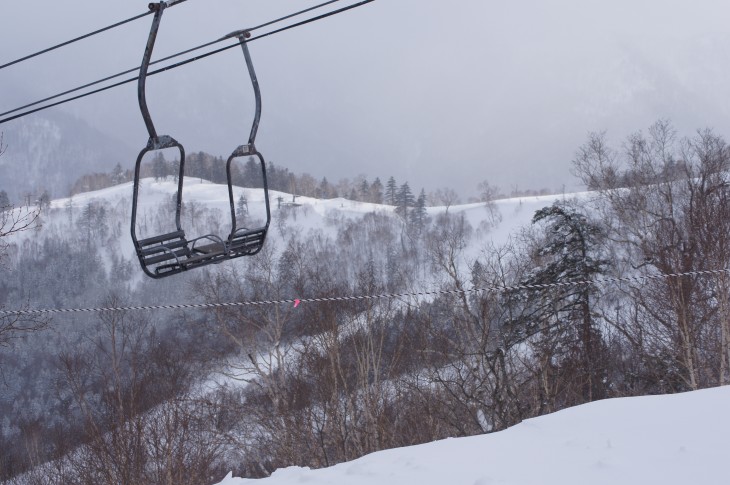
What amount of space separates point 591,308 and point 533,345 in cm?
505

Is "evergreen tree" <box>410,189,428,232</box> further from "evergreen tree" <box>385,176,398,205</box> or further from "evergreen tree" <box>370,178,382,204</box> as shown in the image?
"evergreen tree" <box>370,178,382,204</box>

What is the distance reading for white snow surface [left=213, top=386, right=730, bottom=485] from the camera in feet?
13.5

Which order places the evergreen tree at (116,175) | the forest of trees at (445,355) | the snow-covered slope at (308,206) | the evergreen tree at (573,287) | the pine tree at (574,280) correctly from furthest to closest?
the evergreen tree at (116,175)
the snow-covered slope at (308,206)
the pine tree at (574,280)
the evergreen tree at (573,287)
the forest of trees at (445,355)

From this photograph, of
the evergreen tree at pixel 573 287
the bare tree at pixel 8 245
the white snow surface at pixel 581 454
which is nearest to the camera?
the white snow surface at pixel 581 454

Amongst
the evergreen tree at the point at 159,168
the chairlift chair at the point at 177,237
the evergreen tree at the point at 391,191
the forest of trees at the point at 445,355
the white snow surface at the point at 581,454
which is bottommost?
the forest of trees at the point at 445,355

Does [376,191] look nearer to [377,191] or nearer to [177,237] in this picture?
[377,191]

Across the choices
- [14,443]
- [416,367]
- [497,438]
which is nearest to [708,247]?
[416,367]

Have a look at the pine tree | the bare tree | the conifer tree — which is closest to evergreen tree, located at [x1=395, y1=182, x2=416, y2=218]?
the conifer tree

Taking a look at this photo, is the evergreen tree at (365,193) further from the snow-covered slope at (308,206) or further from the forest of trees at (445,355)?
the forest of trees at (445,355)

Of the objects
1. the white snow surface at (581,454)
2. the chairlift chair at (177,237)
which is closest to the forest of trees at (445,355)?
the white snow surface at (581,454)

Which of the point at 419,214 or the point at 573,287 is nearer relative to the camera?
the point at 573,287

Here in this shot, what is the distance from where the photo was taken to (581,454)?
455cm

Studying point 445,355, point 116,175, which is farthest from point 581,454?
point 116,175

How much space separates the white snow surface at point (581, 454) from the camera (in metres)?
4.12
